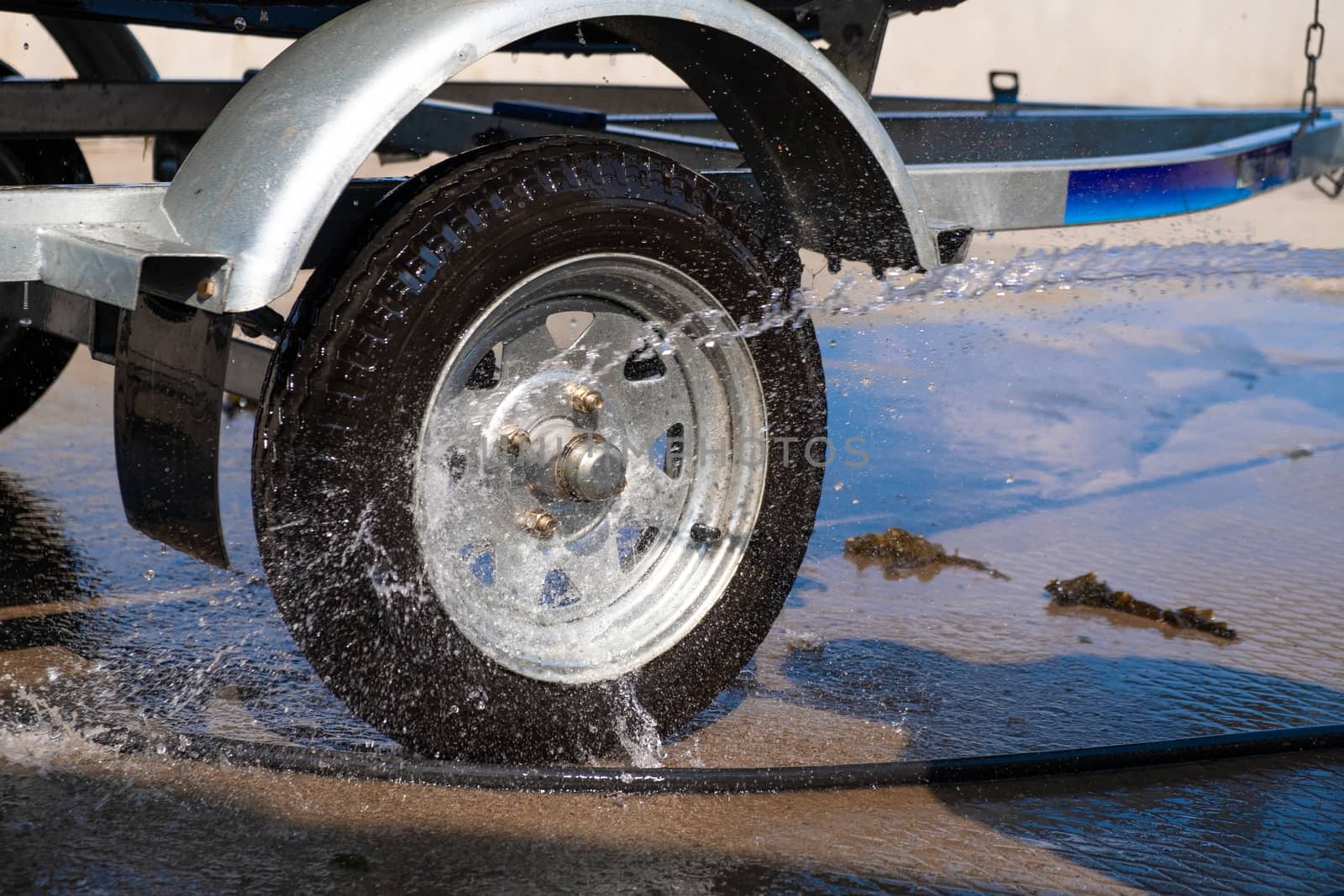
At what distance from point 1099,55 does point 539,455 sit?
17.3 metres

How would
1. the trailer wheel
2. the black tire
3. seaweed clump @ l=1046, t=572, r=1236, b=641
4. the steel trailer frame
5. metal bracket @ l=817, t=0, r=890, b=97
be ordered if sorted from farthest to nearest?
the black tire → metal bracket @ l=817, t=0, r=890, b=97 → seaweed clump @ l=1046, t=572, r=1236, b=641 → the trailer wheel → the steel trailer frame

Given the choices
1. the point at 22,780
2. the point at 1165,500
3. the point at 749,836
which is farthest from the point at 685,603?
the point at 1165,500

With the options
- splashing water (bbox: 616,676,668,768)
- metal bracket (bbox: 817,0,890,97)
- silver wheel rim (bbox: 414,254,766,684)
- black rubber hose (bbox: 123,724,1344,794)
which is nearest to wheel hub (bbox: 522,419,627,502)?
silver wheel rim (bbox: 414,254,766,684)

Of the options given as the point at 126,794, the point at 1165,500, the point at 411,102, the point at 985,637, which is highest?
the point at 411,102

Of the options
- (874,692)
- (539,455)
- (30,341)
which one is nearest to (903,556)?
(874,692)

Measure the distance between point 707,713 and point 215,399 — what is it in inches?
47.1

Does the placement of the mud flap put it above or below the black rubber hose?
above

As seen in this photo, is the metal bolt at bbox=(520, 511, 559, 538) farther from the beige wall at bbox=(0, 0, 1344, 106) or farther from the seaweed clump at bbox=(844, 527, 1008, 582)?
the beige wall at bbox=(0, 0, 1344, 106)

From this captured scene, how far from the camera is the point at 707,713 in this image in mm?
2902

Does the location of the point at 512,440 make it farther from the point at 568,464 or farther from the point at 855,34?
the point at 855,34

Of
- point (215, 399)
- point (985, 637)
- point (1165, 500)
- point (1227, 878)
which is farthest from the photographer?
point (1165, 500)

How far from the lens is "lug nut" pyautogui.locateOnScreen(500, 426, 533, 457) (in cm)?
256

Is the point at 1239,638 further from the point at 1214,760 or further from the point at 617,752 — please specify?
the point at 617,752

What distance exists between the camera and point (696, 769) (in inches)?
100
